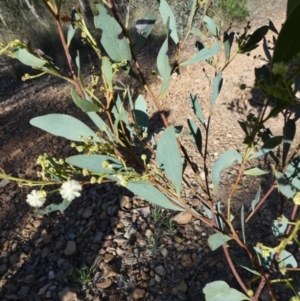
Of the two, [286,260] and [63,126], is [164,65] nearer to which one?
[63,126]

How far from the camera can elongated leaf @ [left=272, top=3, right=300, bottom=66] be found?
648mm

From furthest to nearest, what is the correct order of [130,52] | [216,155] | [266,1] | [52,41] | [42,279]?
[52,41] → [266,1] → [216,155] → [42,279] → [130,52]

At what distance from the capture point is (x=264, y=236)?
5.98 ft

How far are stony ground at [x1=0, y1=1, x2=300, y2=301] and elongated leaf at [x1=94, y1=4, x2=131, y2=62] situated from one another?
1221 millimetres

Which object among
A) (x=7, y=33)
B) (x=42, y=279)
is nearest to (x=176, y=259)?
(x=42, y=279)

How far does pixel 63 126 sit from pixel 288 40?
0.47 meters

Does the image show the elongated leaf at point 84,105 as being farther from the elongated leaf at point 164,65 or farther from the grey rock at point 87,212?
the grey rock at point 87,212

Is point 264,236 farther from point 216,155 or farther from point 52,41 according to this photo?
point 52,41

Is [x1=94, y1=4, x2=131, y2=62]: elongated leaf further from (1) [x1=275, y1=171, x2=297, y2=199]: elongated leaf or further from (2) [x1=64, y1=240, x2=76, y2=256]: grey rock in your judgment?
(2) [x1=64, y1=240, x2=76, y2=256]: grey rock

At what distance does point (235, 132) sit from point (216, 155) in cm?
26

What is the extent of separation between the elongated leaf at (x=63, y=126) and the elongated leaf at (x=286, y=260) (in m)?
0.62

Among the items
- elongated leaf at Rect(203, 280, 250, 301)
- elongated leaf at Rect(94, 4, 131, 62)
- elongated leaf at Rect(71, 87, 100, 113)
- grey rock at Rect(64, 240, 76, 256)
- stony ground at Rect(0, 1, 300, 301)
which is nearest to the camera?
elongated leaf at Rect(71, 87, 100, 113)

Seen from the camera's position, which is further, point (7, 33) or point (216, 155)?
point (7, 33)

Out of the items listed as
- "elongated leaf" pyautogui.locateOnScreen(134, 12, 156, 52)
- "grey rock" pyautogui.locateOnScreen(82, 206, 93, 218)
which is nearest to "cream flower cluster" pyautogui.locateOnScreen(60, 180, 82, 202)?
"elongated leaf" pyautogui.locateOnScreen(134, 12, 156, 52)
